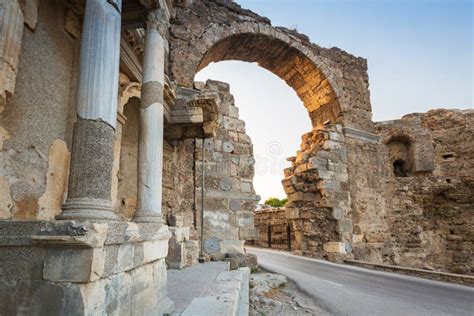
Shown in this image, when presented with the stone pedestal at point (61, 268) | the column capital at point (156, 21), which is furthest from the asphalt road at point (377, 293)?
the column capital at point (156, 21)

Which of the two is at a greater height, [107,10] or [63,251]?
[107,10]

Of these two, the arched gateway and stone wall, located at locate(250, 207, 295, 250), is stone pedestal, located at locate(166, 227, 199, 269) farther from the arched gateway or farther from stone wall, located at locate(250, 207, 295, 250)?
stone wall, located at locate(250, 207, 295, 250)

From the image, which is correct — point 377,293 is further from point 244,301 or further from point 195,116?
point 195,116

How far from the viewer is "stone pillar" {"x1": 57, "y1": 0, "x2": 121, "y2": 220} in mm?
2164

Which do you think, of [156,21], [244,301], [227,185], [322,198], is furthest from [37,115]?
[322,198]

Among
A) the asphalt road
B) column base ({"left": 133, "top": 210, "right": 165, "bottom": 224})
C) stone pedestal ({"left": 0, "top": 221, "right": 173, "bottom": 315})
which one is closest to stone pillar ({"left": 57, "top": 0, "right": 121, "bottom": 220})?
stone pedestal ({"left": 0, "top": 221, "right": 173, "bottom": 315})

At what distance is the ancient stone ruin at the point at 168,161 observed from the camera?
79.7 inches

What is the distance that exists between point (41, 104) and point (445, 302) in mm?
6095

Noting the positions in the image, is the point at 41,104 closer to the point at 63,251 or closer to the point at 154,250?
the point at 154,250

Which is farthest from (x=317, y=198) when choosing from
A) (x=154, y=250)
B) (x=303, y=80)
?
(x=154, y=250)

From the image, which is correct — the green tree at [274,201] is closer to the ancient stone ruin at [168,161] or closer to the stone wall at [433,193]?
the ancient stone ruin at [168,161]

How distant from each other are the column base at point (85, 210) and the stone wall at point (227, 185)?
196 inches

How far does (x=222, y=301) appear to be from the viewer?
315 cm

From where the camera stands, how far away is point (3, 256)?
6.16 ft
